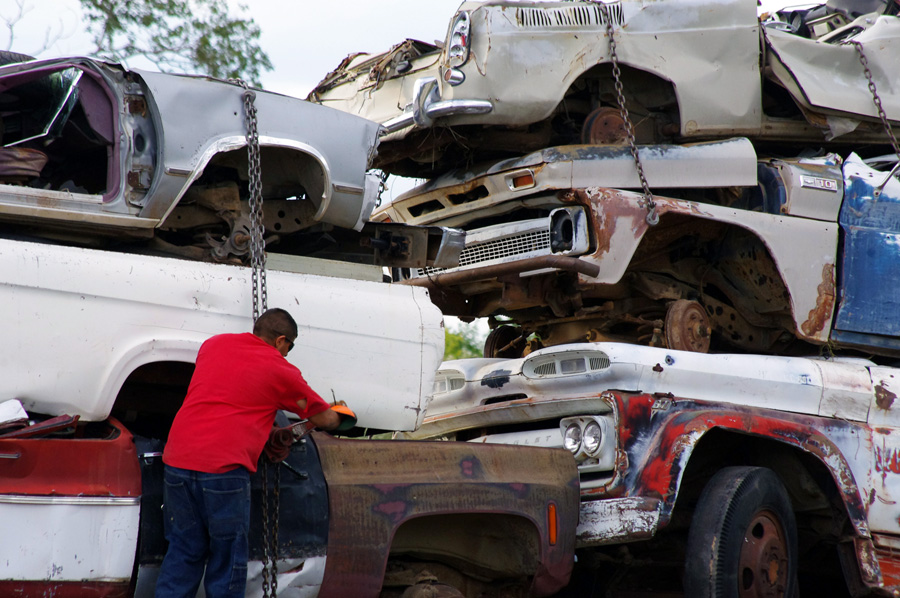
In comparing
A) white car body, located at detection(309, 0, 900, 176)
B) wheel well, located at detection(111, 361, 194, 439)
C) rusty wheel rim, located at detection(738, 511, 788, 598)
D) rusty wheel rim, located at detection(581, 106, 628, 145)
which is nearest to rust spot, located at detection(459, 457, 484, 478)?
wheel well, located at detection(111, 361, 194, 439)

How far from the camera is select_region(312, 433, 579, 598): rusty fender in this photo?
4020 millimetres

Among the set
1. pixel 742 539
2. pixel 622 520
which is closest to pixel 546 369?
pixel 622 520

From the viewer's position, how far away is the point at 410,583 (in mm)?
4484

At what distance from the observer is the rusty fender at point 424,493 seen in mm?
4020

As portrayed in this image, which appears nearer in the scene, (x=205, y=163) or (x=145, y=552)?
(x=145, y=552)

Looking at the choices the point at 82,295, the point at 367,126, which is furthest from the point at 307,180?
the point at 82,295

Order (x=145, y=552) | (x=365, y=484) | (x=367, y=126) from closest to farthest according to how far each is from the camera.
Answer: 1. (x=145, y=552)
2. (x=365, y=484)
3. (x=367, y=126)

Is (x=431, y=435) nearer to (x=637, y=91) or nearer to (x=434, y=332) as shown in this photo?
(x=434, y=332)

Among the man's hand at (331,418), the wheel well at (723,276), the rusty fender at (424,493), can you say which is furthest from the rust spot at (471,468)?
the wheel well at (723,276)

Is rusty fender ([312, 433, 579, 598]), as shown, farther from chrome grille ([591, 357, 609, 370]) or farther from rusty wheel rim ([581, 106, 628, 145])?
rusty wheel rim ([581, 106, 628, 145])

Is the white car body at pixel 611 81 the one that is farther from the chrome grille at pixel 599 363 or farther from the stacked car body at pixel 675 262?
the chrome grille at pixel 599 363

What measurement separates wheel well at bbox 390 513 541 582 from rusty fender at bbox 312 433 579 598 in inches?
4.5

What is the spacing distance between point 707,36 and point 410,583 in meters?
3.98

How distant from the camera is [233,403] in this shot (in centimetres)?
384
